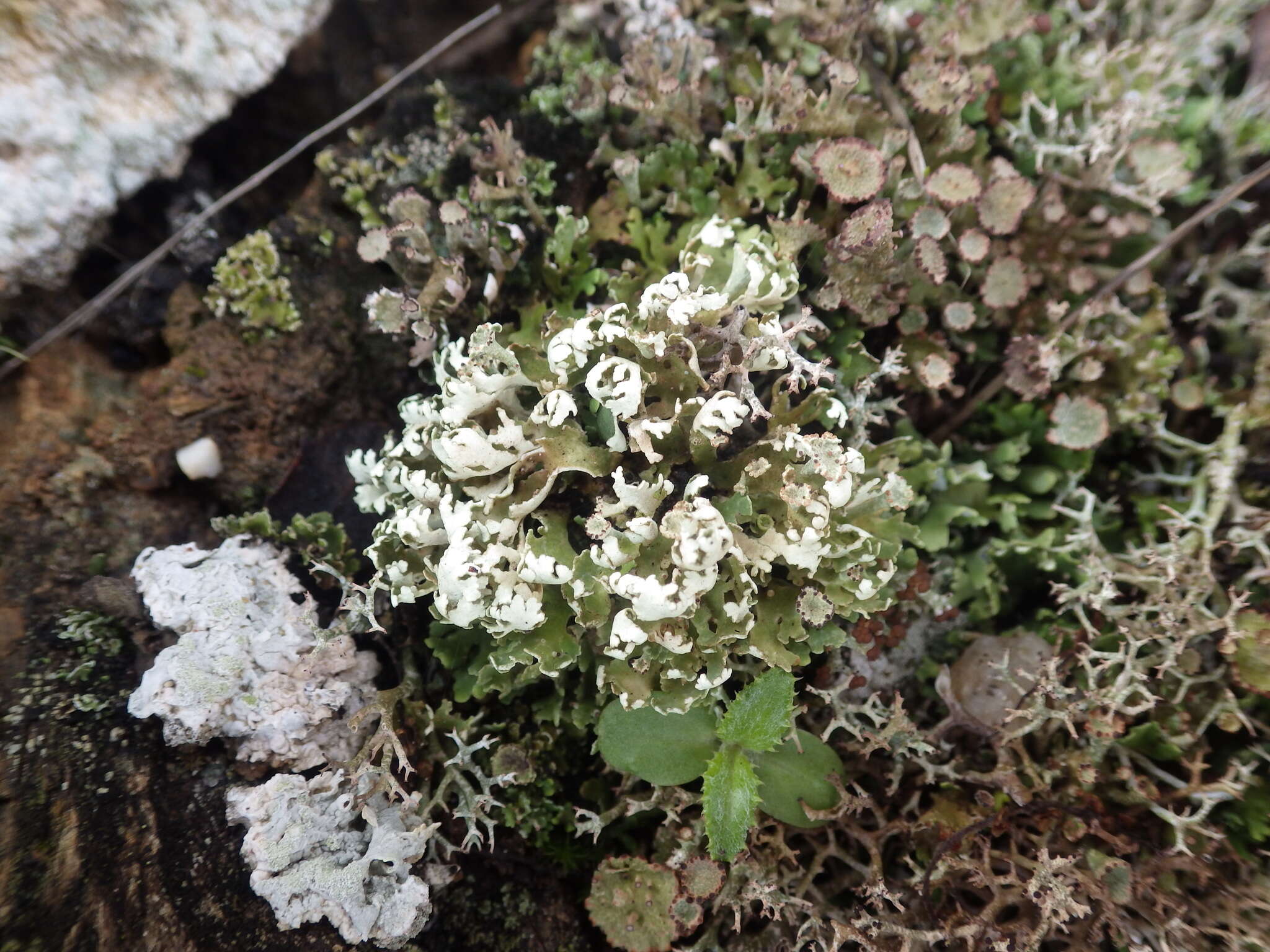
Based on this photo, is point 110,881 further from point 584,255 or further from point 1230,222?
point 1230,222

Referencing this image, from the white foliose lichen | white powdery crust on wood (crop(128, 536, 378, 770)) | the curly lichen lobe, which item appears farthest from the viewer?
the curly lichen lobe

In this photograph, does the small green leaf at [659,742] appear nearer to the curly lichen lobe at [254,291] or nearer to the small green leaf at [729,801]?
the small green leaf at [729,801]

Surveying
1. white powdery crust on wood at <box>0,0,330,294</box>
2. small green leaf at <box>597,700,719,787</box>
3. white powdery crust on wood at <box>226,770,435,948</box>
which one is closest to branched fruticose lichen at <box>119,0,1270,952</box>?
small green leaf at <box>597,700,719,787</box>

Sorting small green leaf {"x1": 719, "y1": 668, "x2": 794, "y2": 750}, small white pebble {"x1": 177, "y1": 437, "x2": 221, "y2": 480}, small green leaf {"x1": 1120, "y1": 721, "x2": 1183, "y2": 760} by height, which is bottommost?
small green leaf {"x1": 1120, "y1": 721, "x2": 1183, "y2": 760}

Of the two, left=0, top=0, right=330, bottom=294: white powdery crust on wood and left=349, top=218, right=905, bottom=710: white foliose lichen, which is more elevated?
left=0, top=0, right=330, bottom=294: white powdery crust on wood

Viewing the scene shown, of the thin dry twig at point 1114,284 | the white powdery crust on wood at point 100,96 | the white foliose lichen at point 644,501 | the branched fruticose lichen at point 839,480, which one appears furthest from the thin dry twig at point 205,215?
the thin dry twig at point 1114,284

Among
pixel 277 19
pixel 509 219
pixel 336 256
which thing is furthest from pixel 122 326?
pixel 509 219

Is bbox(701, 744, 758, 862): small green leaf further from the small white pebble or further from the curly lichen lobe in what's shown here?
the curly lichen lobe
